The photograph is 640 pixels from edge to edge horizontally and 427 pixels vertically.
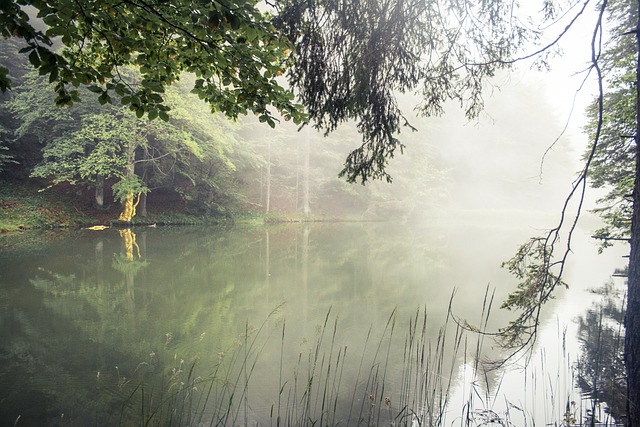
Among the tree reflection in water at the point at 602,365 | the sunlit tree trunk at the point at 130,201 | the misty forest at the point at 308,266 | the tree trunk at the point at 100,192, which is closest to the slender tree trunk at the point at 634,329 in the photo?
the misty forest at the point at 308,266

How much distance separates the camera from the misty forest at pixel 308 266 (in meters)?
3.39

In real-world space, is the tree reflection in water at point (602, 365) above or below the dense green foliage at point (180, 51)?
below

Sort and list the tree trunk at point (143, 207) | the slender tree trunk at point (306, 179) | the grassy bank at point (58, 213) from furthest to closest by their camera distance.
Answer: the slender tree trunk at point (306, 179) < the tree trunk at point (143, 207) < the grassy bank at point (58, 213)

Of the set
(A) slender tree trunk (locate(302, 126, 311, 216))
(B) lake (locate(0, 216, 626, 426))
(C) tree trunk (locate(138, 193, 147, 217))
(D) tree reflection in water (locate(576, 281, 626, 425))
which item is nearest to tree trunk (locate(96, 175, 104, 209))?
(C) tree trunk (locate(138, 193, 147, 217))

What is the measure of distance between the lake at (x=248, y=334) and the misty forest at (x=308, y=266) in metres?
0.04

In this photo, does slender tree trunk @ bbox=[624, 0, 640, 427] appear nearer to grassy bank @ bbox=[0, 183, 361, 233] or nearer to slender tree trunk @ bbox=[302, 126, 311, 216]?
grassy bank @ bbox=[0, 183, 361, 233]

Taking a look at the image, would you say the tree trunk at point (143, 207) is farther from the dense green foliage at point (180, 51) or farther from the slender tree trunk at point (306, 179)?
the dense green foliage at point (180, 51)

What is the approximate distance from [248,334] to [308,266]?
602 centimetres

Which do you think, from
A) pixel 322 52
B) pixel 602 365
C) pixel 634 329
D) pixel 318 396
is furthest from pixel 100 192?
pixel 634 329

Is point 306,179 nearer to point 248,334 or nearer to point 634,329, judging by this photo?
point 248,334

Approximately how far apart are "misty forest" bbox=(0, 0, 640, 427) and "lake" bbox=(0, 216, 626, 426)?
0.04 metres

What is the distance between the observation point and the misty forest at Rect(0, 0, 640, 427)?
133 inches

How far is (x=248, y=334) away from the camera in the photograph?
598 cm

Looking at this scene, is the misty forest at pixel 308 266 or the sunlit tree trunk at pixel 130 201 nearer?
the misty forest at pixel 308 266
